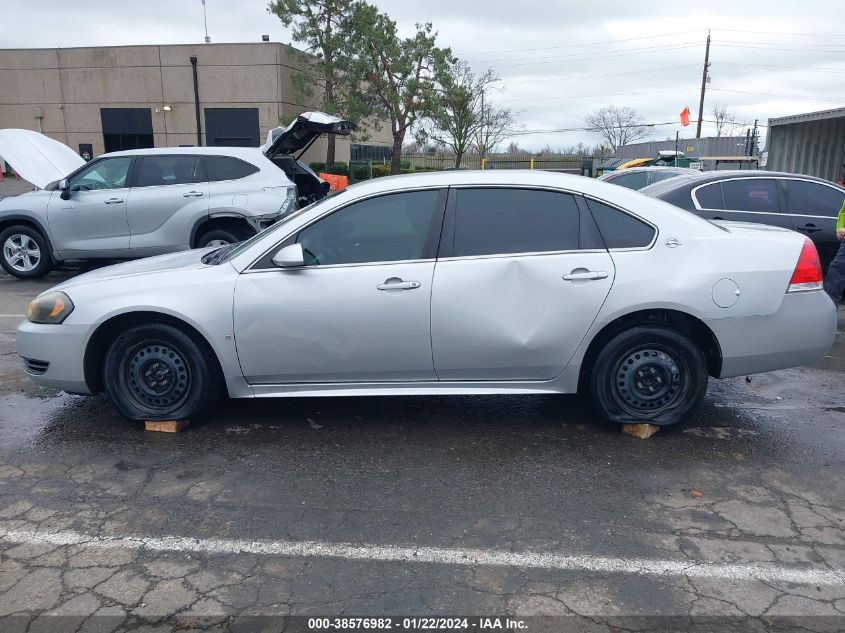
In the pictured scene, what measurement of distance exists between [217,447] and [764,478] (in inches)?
127

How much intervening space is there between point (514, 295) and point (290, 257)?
136 cm

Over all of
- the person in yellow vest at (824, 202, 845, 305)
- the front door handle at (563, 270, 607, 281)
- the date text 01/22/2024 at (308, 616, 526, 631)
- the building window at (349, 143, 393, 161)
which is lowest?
the date text 01/22/2024 at (308, 616, 526, 631)

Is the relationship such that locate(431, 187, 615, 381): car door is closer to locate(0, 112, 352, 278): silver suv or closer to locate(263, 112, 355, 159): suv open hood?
locate(0, 112, 352, 278): silver suv

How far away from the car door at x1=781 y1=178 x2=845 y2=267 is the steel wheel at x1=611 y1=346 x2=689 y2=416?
16.2 ft

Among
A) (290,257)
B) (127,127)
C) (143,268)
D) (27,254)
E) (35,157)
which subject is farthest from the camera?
(127,127)

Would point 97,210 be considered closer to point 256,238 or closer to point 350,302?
point 256,238

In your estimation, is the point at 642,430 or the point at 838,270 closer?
the point at 642,430

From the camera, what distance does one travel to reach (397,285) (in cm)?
421

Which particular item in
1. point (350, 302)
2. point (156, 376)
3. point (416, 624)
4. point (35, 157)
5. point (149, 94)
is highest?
point (149, 94)

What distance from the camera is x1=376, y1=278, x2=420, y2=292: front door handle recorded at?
4199 millimetres

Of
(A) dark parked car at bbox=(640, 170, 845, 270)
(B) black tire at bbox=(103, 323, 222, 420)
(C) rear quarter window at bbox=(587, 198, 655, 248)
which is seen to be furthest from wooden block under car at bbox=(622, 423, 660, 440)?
(A) dark parked car at bbox=(640, 170, 845, 270)

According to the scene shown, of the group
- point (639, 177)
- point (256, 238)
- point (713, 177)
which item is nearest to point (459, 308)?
point (256, 238)

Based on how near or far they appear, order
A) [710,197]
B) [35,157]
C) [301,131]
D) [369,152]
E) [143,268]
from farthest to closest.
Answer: [369,152] → [35,157] → [301,131] → [710,197] → [143,268]

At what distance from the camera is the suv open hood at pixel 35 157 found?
10188mm
